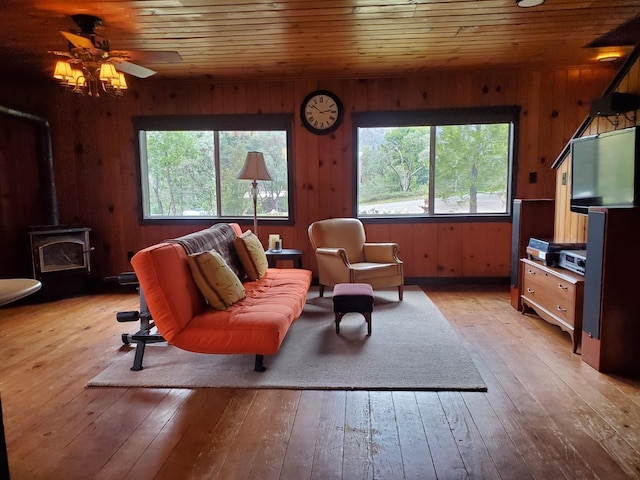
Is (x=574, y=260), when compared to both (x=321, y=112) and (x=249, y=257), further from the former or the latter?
(x=321, y=112)

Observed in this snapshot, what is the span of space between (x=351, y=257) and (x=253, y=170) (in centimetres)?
140

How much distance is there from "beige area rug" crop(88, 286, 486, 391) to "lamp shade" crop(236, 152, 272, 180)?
1.69 metres

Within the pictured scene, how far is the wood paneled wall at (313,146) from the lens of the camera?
489 centimetres

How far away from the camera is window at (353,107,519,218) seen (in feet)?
16.5

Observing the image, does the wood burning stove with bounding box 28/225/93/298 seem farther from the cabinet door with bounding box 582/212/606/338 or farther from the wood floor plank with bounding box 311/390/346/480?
the cabinet door with bounding box 582/212/606/338

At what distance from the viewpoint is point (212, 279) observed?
2854mm

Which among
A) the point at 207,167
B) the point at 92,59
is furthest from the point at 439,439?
the point at 207,167

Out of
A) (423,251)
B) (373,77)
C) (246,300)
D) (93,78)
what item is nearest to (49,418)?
(246,300)

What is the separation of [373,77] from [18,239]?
14.3ft

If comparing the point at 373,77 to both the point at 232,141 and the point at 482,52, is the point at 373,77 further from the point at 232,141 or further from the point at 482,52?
the point at 232,141

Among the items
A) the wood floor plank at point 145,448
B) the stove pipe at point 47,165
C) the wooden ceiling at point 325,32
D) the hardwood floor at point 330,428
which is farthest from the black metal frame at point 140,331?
the stove pipe at point 47,165

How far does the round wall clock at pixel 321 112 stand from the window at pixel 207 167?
Result: 0.30 metres


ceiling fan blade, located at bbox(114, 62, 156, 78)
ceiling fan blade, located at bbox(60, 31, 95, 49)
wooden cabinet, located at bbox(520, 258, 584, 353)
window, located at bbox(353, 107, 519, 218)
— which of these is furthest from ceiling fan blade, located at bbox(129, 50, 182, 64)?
wooden cabinet, located at bbox(520, 258, 584, 353)

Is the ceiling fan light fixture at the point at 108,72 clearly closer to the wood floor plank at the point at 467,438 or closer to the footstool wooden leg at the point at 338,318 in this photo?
the footstool wooden leg at the point at 338,318
